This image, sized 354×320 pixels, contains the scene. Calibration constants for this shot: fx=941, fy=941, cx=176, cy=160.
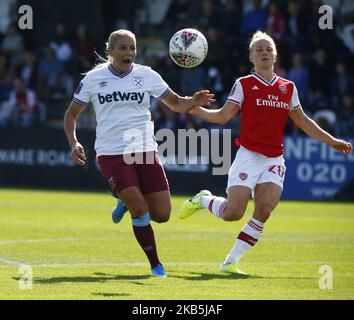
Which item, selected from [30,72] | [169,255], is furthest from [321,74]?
[169,255]

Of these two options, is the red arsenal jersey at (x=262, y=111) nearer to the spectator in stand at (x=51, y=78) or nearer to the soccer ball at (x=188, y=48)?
the soccer ball at (x=188, y=48)

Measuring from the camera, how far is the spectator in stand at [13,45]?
1046 inches

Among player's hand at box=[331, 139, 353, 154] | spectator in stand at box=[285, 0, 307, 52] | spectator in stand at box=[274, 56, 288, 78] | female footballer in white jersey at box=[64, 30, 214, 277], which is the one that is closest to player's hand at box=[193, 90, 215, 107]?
female footballer in white jersey at box=[64, 30, 214, 277]

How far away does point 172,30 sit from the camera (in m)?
24.7

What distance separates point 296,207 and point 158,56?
7465 mm

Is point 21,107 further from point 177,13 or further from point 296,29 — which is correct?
point 296,29

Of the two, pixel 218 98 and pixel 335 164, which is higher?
pixel 218 98

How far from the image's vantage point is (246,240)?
971 cm

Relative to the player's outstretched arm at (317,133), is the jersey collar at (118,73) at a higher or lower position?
higher

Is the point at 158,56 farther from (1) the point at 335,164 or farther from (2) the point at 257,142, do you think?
(2) the point at 257,142

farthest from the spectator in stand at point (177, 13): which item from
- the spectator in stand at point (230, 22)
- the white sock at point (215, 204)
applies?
the white sock at point (215, 204)

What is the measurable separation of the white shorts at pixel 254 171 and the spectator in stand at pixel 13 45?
1760 cm

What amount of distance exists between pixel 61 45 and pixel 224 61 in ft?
16.4
